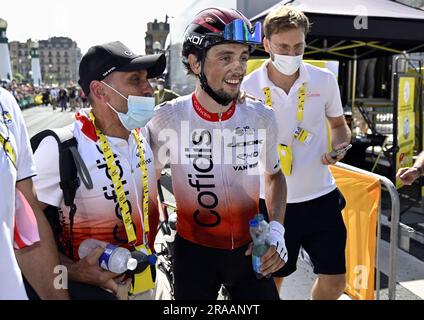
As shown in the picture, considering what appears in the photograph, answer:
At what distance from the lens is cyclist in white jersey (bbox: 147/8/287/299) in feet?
7.89

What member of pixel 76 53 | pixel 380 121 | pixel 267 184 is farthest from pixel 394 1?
pixel 76 53

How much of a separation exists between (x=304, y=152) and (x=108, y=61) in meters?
1.70

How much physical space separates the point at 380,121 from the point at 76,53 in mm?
141864

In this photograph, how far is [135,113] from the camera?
7.12 ft

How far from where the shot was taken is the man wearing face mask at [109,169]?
193 cm

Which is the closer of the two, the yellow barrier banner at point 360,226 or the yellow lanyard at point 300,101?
the yellow lanyard at point 300,101

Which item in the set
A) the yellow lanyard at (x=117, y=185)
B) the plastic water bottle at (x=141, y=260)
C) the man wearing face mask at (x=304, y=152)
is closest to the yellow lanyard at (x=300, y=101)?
the man wearing face mask at (x=304, y=152)

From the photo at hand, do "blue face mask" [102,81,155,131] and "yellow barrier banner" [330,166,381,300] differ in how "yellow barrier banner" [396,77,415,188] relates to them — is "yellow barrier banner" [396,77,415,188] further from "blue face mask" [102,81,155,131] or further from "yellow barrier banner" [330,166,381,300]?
"blue face mask" [102,81,155,131]

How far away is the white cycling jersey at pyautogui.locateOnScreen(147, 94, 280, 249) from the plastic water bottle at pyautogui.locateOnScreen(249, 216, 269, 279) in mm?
134

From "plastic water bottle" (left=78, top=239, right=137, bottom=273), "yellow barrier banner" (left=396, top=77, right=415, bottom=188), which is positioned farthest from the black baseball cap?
"yellow barrier banner" (left=396, top=77, right=415, bottom=188)

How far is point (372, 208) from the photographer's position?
3.69 metres

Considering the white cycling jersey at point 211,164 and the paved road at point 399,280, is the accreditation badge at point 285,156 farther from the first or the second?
the paved road at point 399,280

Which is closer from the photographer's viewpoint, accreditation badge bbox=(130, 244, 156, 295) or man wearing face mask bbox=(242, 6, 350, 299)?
accreditation badge bbox=(130, 244, 156, 295)

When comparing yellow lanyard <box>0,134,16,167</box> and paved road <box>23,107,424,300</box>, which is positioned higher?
yellow lanyard <box>0,134,16,167</box>
